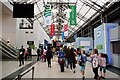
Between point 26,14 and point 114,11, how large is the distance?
31.2 ft

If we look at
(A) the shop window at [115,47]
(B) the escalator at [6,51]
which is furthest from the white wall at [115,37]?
(B) the escalator at [6,51]

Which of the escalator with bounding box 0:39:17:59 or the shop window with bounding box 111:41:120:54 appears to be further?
the escalator with bounding box 0:39:17:59

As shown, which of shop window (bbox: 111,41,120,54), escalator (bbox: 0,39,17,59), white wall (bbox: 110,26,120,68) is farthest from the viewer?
escalator (bbox: 0,39,17,59)

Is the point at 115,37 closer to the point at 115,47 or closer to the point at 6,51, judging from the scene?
the point at 115,47

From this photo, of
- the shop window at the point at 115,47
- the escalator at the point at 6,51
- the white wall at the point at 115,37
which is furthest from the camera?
the escalator at the point at 6,51

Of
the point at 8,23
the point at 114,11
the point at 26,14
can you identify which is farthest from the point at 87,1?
the point at 26,14

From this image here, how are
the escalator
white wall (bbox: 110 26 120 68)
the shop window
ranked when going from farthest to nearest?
1. the escalator
2. the shop window
3. white wall (bbox: 110 26 120 68)

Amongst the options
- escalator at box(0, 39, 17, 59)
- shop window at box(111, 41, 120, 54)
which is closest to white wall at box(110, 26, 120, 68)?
shop window at box(111, 41, 120, 54)

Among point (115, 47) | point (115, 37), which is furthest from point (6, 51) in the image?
point (115, 37)

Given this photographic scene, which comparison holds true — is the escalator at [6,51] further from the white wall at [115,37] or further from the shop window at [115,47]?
the white wall at [115,37]

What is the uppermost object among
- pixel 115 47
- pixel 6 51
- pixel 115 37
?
pixel 115 37

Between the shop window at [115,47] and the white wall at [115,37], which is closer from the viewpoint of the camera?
the white wall at [115,37]

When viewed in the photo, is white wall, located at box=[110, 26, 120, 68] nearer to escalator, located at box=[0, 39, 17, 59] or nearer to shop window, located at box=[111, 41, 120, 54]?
shop window, located at box=[111, 41, 120, 54]

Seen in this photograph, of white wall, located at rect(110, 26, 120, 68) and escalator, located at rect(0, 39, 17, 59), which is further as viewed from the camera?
escalator, located at rect(0, 39, 17, 59)
